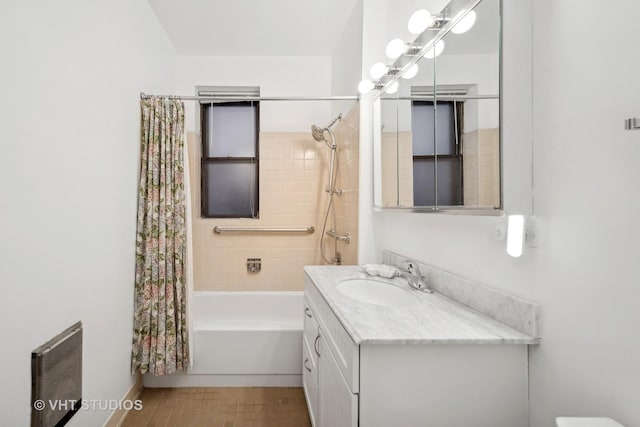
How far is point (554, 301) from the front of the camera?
0.94 metres

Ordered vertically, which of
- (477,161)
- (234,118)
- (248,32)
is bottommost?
(477,161)

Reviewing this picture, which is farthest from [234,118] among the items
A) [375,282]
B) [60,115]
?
[375,282]

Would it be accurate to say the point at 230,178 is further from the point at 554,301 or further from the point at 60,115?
the point at 554,301

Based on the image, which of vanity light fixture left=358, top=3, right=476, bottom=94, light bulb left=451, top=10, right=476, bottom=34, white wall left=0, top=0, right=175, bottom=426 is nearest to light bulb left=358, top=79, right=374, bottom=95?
A: vanity light fixture left=358, top=3, right=476, bottom=94

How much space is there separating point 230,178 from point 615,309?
2.98 m

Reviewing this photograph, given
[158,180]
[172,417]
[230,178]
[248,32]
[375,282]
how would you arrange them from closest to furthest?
[375,282], [172,417], [158,180], [248,32], [230,178]

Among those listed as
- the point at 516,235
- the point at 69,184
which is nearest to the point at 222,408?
the point at 69,184

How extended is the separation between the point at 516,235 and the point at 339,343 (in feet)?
2.28

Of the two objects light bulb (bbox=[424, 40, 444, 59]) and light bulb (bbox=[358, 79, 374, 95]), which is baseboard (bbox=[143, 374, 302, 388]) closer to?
light bulb (bbox=[358, 79, 374, 95])

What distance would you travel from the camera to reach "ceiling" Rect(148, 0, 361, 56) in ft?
7.82

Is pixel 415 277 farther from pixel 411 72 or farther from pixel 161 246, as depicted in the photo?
pixel 161 246

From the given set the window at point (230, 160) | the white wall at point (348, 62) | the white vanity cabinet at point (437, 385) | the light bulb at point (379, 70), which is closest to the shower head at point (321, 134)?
the white wall at point (348, 62)

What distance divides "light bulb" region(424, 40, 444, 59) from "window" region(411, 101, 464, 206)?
20 cm

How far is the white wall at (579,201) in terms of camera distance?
2.46ft
